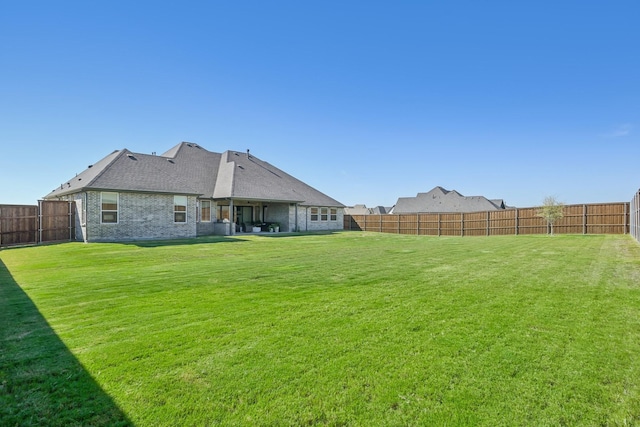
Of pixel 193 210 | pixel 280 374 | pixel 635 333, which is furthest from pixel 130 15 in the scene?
pixel 635 333

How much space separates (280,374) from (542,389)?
7.06 ft

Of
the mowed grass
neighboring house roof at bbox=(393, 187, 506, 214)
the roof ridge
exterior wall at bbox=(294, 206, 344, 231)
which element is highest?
the roof ridge

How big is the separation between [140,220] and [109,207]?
1630 millimetres

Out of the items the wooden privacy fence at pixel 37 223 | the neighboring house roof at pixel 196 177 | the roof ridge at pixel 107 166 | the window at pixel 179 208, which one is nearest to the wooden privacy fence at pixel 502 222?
the neighboring house roof at pixel 196 177

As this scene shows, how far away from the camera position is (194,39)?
14.0m

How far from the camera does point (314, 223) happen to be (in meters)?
28.4

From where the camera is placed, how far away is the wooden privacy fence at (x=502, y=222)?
66.9 ft

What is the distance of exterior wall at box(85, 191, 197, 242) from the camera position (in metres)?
16.5

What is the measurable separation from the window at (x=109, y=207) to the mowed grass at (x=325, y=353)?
38.4 ft

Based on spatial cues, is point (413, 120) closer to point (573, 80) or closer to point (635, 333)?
point (573, 80)

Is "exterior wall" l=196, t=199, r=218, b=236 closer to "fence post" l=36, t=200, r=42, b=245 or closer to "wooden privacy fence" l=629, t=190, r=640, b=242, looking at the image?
"fence post" l=36, t=200, r=42, b=245

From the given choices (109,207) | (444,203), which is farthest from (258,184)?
Answer: (444,203)

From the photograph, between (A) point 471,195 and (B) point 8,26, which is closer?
(B) point 8,26

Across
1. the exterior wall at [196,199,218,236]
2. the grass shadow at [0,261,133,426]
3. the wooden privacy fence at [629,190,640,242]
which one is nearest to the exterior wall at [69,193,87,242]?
the exterior wall at [196,199,218,236]
